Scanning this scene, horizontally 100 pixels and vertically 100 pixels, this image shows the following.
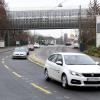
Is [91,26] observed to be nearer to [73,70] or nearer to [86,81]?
[73,70]

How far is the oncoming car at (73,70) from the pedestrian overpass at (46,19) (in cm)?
10192

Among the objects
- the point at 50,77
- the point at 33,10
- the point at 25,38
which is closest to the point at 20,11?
the point at 33,10

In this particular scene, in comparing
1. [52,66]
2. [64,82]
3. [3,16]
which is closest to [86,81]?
[64,82]

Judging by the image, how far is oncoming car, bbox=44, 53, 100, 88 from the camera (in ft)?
47.6

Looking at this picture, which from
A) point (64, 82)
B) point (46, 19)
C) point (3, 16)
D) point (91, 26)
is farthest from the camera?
point (46, 19)

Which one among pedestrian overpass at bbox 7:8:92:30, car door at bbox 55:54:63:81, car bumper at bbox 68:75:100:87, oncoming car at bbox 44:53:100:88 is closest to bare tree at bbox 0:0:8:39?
pedestrian overpass at bbox 7:8:92:30

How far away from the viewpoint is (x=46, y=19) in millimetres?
120125

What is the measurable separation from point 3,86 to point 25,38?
14855 cm

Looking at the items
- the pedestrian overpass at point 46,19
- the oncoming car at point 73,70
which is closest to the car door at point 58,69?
the oncoming car at point 73,70

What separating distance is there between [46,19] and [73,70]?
106 metres

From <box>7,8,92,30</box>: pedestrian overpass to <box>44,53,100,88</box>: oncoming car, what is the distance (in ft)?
334

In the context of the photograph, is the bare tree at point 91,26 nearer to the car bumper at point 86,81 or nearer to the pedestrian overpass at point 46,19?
the pedestrian overpass at point 46,19

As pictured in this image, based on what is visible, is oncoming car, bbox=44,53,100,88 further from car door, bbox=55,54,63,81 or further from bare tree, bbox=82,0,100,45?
bare tree, bbox=82,0,100,45

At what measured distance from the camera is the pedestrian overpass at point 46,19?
393 feet
